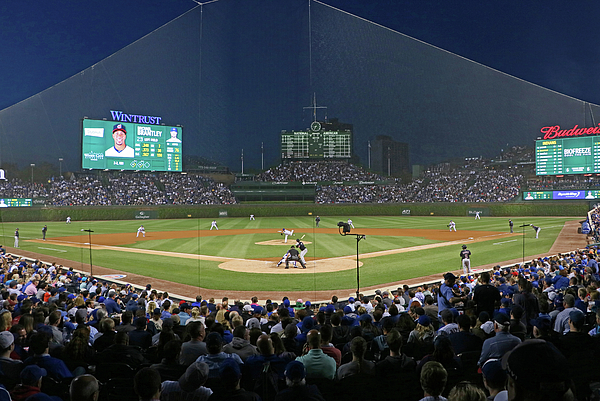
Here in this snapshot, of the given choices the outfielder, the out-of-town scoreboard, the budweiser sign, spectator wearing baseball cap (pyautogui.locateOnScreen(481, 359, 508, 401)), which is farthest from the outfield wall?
spectator wearing baseball cap (pyautogui.locateOnScreen(481, 359, 508, 401))

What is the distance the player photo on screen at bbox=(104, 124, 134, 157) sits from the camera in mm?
28491

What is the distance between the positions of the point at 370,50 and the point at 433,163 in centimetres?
1721

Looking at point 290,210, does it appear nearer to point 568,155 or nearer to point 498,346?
point 568,155

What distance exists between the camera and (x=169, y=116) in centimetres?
1972

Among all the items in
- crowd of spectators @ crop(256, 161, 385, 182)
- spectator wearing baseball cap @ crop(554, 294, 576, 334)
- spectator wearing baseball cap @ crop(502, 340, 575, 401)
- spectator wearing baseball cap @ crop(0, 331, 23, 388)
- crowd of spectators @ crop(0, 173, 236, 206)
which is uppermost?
crowd of spectators @ crop(256, 161, 385, 182)

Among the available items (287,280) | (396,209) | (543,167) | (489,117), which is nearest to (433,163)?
(489,117)

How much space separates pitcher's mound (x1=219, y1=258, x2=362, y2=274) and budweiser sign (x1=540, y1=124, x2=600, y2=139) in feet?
95.0

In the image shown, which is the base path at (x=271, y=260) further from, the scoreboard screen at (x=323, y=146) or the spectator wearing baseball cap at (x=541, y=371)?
the spectator wearing baseball cap at (x=541, y=371)

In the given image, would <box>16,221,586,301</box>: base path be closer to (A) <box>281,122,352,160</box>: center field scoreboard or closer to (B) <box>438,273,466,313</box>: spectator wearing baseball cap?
(B) <box>438,273,466,313</box>: spectator wearing baseball cap

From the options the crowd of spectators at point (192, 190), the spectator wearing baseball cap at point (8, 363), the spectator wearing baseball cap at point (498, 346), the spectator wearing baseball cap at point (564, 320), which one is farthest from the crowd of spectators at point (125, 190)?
the spectator wearing baseball cap at point (498, 346)

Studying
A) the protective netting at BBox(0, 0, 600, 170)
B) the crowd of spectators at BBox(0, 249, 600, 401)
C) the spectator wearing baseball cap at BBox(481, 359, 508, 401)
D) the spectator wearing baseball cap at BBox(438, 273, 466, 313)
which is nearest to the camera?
the crowd of spectators at BBox(0, 249, 600, 401)

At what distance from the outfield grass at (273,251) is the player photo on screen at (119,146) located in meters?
5.39

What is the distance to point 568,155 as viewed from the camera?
4047cm

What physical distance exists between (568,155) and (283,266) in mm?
34038
